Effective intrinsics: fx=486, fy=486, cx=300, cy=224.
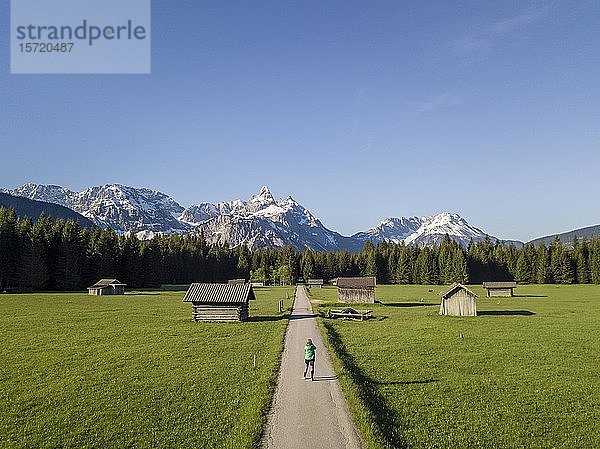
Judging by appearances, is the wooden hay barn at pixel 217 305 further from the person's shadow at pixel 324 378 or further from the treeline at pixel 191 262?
the treeline at pixel 191 262

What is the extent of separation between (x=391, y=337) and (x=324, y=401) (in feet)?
76.5

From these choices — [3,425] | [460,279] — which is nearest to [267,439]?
[3,425]

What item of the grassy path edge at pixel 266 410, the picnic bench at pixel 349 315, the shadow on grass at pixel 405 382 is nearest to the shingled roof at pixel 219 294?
the picnic bench at pixel 349 315

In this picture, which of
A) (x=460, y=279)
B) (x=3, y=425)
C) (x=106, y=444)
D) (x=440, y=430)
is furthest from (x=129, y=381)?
(x=460, y=279)

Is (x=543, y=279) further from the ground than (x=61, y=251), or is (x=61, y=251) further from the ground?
(x=61, y=251)

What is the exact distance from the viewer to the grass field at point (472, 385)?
60.8 feet

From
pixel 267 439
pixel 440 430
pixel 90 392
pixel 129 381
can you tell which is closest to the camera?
pixel 267 439

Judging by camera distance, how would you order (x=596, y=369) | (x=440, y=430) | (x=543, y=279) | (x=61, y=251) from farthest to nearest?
1. (x=543, y=279)
2. (x=61, y=251)
3. (x=596, y=369)
4. (x=440, y=430)

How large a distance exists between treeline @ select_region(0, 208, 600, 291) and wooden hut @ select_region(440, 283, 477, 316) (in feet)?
297

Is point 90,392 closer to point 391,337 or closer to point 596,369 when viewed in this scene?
point 391,337

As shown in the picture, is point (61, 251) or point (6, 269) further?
point (61, 251)

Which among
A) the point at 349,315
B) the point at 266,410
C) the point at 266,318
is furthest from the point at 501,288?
the point at 266,410

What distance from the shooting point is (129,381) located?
26.1 metres

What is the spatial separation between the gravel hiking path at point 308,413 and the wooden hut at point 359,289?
5728 cm
